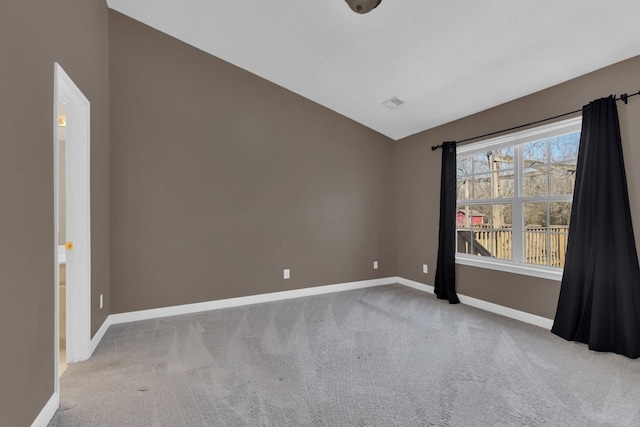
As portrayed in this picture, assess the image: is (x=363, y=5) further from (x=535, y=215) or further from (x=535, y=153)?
(x=535, y=215)

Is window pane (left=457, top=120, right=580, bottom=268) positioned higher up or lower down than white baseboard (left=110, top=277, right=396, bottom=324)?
higher up

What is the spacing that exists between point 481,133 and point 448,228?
127 cm

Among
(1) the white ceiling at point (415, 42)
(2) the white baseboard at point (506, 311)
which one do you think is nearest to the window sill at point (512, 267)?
(2) the white baseboard at point (506, 311)

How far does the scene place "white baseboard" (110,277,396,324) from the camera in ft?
11.0

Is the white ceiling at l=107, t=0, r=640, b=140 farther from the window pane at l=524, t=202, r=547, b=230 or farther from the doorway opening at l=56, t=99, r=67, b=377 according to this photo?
the doorway opening at l=56, t=99, r=67, b=377

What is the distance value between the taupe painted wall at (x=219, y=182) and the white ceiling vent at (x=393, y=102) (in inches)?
31.4

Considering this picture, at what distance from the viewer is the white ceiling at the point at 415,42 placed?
2.43m

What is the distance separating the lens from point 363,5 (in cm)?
247

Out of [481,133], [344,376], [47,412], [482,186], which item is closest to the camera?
[47,412]

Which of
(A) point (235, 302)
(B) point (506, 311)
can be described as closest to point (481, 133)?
(B) point (506, 311)

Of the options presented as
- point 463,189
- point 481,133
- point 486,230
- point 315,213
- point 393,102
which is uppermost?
point 393,102

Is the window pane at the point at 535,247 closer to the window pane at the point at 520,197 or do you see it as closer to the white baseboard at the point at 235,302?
the window pane at the point at 520,197

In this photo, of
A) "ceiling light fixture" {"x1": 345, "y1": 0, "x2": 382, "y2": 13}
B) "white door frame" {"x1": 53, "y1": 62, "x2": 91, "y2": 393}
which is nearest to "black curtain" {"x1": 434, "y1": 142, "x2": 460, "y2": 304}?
"ceiling light fixture" {"x1": 345, "y1": 0, "x2": 382, "y2": 13}

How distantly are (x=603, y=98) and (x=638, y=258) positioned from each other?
1.41m
